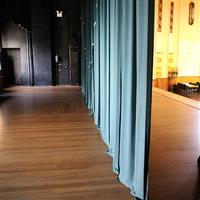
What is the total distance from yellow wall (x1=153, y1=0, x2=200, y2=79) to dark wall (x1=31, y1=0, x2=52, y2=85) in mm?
4902

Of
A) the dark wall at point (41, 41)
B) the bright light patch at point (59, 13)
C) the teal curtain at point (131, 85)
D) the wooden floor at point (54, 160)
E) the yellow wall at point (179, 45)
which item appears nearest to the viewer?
the teal curtain at point (131, 85)

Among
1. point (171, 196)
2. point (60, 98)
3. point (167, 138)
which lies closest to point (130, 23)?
point (171, 196)

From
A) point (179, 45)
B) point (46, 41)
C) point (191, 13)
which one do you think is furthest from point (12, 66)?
point (191, 13)

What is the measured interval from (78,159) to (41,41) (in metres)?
9.04

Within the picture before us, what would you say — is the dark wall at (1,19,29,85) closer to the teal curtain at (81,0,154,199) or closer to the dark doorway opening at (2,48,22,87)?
the dark doorway opening at (2,48,22,87)

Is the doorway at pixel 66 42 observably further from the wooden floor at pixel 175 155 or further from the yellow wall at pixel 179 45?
the wooden floor at pixel 175 155

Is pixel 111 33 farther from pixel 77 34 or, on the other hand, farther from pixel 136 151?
pixel 77 34

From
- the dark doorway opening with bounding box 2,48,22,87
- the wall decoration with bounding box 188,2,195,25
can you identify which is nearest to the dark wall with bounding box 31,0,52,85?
the dark doorway opening with bounding box 2,48,22,87

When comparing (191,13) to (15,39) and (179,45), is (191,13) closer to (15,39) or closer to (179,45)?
(179,45)

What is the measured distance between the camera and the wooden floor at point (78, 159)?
2395 mm

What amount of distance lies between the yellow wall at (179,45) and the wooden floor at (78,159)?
654cm

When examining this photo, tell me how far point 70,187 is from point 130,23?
5.45 feet

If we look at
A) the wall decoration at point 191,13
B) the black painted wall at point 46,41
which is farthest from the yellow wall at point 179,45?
the black painted wall at point 46,41

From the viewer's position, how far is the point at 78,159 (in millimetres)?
3170
